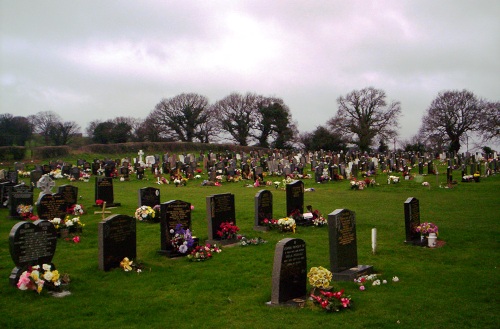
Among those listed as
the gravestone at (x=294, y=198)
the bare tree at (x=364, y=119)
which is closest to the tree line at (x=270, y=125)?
the bare tree at (x=364, y=119)

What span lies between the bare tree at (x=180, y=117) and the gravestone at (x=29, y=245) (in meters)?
70.7

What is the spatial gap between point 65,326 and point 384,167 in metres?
36.5

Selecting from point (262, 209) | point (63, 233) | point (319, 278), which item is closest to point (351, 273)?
point (319, 278)

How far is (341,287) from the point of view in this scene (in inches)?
353

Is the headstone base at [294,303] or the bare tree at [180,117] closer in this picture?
the headstone base at [294,303]

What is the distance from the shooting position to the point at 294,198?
55.0 ft

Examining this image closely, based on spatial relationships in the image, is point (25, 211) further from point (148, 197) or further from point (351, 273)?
point (351, 273)

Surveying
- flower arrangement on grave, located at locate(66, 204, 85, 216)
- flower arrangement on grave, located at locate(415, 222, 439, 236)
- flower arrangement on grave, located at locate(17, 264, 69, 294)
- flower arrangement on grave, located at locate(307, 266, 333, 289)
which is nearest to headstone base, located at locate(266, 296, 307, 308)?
flower arrangement on grave, located at locate(307, 266, 333, 289)

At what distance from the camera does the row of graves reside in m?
8.24

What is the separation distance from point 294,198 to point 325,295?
29.4ft

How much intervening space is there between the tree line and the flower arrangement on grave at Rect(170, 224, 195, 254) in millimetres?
52178

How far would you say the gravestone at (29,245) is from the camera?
8.98 meters

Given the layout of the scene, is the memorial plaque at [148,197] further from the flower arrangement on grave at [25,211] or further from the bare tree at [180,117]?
the bare tree at [180,117]

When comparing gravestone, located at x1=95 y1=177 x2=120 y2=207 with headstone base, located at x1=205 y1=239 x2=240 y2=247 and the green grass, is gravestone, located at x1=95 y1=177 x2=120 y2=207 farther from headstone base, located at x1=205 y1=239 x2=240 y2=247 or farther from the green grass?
headstone base, located at x1=205 y1=239 x2=240 y2=247
